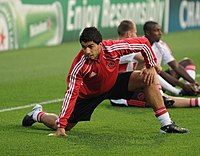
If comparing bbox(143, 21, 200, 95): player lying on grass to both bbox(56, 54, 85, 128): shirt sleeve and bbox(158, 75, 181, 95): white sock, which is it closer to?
Answer: bbox(158, 75, 181, 95): white sock

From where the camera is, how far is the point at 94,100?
10.1 meters

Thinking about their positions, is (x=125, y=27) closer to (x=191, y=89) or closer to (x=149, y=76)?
(x=191, y=89)

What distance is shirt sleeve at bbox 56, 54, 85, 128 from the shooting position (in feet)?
31.2

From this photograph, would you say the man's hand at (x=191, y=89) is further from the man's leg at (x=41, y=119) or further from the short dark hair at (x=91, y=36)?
the short dark hair at (x=91, y=36)

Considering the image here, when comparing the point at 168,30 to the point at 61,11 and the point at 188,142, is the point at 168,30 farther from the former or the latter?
the point at 188,142

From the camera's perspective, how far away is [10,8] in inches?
795

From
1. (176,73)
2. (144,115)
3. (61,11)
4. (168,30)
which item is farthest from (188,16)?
(144,115)

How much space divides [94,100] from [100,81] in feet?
1.08

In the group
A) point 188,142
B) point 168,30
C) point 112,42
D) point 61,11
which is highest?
point 112,42

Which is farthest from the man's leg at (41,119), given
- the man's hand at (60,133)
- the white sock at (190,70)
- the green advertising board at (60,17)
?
the green advertising board at (60,17)

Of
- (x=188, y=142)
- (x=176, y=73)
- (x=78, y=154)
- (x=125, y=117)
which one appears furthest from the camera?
(x=176, y=73)

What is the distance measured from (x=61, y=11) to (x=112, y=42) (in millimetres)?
12552

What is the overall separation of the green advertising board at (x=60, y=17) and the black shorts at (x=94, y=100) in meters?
9.93

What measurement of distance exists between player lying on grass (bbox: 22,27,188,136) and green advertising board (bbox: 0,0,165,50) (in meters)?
9.98
